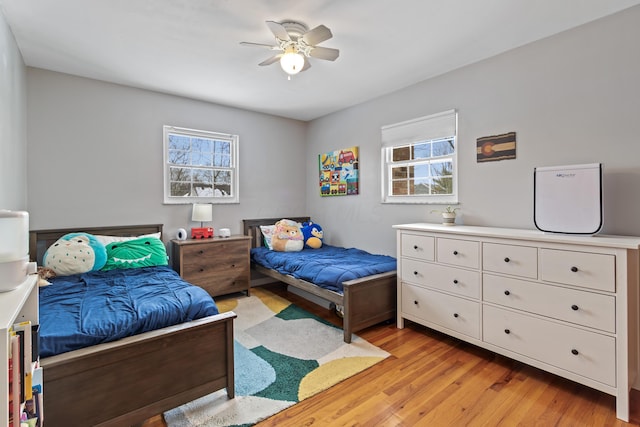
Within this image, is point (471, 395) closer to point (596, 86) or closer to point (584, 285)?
point (584, 285)

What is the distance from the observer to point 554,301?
77.5 inches

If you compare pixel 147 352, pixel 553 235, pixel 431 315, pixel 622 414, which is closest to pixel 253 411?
pixel 147 352

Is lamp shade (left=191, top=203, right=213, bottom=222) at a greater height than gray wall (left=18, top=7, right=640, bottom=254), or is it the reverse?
gray wall (left=18, top=7, right=640, bottom=254)

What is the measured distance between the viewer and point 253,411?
1.77 meters

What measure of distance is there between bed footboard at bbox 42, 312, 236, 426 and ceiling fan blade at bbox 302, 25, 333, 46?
1.91 metres

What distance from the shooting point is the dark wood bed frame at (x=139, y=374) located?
1430 millimetres

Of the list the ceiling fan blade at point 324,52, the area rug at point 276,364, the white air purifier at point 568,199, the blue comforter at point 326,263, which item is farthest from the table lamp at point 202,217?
the white air purifier at point 568,199

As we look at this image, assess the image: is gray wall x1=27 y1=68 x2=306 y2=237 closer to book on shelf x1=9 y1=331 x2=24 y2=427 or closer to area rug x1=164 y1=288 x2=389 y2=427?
area rug x1=164 y1=288 x2=389 y2=427

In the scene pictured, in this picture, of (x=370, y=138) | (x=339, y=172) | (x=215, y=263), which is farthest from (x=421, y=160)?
(x=215, y=263)

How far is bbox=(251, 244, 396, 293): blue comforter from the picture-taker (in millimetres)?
2836

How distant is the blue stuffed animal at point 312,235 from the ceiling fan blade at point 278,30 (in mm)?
2559

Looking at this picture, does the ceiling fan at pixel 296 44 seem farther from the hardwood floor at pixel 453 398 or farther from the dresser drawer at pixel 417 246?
the hardwood floor at pixel 453 398

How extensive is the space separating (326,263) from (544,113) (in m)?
2.27

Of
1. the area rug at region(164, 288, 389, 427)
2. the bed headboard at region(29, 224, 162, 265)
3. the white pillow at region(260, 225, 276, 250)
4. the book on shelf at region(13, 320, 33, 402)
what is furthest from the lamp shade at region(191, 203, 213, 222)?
the book on shelf at region(13, 320, 33, 402)
